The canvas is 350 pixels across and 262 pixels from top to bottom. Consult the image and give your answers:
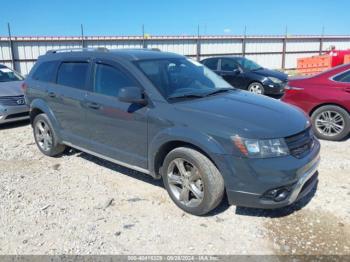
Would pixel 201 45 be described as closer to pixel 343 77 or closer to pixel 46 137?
pixel 343 77

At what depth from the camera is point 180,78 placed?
14.1 ft

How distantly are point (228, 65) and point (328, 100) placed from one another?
6538 millimetres

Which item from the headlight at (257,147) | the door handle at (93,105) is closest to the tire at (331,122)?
the headlight at (257,147)

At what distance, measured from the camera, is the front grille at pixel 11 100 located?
25.1 feet

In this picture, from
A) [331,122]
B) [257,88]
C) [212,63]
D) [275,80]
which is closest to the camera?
[331,122]

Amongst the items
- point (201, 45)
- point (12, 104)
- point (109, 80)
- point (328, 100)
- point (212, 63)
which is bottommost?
point (12, 104)

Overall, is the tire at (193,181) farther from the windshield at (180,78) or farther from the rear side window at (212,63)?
the rear side window at (212,63)

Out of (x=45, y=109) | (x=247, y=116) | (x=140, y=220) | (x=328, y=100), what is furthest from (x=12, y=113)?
(x=328, y=100)

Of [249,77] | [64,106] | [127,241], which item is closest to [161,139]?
[127,241]

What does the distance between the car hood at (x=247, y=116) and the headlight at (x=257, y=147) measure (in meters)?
0.05

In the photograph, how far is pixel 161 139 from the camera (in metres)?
3.76

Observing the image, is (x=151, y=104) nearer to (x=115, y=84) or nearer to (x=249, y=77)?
(x=115, y=84)

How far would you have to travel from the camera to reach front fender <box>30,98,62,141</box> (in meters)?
5.40

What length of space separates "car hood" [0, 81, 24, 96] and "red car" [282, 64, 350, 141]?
6.16m
